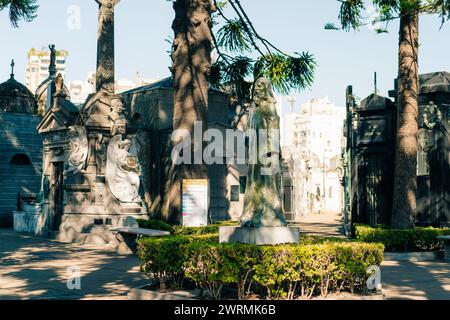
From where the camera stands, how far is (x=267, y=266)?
365 inches

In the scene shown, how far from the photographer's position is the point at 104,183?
22.8m

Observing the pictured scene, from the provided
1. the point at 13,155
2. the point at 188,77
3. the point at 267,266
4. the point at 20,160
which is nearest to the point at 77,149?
the point at 188,77

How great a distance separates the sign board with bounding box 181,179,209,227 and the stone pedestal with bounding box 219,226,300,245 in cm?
434

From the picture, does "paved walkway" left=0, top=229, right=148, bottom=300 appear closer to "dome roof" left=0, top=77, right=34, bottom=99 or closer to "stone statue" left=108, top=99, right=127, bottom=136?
"stone statue" left=108, top=99, right=127, bottom=136

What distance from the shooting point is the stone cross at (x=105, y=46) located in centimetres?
2758

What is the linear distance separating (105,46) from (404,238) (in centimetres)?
1654

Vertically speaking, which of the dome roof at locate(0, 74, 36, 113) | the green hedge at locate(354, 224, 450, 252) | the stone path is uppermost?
the dome roof at locate(0, 74, 36, 113)

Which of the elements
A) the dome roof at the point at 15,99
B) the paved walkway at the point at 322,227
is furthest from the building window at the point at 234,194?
the dome roof at the point at 15,99

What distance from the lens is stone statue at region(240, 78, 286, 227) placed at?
10836 mm

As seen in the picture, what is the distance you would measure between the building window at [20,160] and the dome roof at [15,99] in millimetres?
7579

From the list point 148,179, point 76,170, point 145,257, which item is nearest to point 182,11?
point 145,257

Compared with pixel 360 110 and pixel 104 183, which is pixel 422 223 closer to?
pixel 360 110

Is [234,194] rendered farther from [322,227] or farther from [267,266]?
[267,266]

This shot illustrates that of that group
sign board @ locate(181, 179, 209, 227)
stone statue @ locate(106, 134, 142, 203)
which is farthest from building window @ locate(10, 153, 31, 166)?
sign board @ locate(181, 179, 209, 227)
